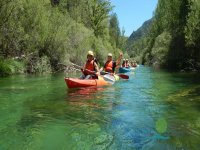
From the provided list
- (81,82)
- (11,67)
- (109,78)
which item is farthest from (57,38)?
(81,82)

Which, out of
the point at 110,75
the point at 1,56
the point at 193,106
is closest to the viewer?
the point at 193,106

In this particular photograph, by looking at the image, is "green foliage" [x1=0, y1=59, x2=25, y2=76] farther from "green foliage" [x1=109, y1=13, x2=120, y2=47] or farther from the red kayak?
"green foliage" [x1=109, y1=13, x2=120, y2=47]

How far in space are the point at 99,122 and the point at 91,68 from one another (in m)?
8.03

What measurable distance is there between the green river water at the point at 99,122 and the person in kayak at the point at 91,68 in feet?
9.23

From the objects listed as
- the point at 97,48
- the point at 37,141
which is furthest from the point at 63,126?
the point at 97,48

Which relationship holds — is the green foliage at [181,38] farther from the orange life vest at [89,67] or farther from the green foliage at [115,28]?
the green foliage at [115,28]

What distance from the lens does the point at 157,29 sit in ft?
212

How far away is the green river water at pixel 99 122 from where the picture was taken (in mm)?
6832

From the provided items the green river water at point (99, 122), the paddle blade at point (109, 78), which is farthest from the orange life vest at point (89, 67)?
the green river water at point (99, 122)

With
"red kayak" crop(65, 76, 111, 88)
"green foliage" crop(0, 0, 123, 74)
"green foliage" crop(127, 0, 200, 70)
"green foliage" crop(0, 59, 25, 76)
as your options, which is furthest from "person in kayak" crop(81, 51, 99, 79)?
"green foliage" crop(127, 0, 200, 70)

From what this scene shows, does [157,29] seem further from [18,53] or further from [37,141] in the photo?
[37,141]

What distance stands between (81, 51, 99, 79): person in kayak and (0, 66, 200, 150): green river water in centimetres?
281

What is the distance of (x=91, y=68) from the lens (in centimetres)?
1661

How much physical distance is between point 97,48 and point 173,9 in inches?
376
